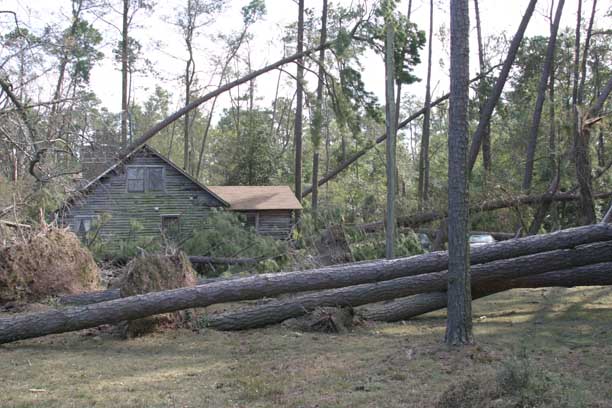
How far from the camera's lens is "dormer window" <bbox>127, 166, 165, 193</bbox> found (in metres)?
26.6

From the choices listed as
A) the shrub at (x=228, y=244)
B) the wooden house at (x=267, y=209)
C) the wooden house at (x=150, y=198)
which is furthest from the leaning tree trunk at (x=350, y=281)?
the wooden house at (x=267, y=209)

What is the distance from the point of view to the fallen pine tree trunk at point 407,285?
10.0 meters

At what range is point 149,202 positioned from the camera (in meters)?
26.6

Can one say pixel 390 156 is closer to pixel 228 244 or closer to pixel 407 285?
pixel 407 285

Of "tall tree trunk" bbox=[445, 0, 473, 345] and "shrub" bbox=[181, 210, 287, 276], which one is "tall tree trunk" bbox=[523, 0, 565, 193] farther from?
"tall tree trunk" bbox=[445, 0, 473, 345]

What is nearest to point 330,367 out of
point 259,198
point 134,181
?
point 134,181

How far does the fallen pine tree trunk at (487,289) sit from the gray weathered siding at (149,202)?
1660cm

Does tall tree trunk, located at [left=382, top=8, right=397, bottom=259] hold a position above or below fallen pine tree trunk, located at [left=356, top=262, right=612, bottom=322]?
above

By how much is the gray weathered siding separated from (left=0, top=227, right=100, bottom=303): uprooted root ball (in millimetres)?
12533

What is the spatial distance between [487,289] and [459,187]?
374 centimetres

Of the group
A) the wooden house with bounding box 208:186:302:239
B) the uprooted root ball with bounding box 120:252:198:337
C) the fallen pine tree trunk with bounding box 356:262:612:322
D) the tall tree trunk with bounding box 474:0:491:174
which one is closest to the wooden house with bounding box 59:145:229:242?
the wooden house with bounding box 208:186:302:239

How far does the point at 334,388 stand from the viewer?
21.2 ft

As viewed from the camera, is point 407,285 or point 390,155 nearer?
point 407,285

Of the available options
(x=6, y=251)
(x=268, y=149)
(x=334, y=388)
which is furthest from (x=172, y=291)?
(x=268, y=149)
